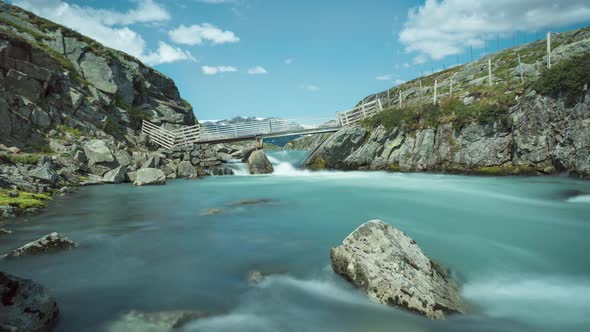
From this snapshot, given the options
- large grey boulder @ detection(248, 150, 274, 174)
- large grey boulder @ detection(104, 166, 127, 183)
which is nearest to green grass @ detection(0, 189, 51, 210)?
large grey boulder @ detection(104, 166, 127, 183)

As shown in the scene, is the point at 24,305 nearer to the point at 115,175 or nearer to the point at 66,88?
the point at 115,175

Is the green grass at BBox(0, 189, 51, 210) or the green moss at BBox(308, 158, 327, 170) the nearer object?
the green grass at BBox(0, 189, 51, 210)

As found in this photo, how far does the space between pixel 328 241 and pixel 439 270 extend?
3.16 m

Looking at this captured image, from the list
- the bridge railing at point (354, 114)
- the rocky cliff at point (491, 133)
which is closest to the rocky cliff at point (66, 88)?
the rocky cliff at point (491, 133)

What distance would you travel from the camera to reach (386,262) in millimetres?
5430

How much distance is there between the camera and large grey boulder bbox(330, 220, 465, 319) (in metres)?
4.99

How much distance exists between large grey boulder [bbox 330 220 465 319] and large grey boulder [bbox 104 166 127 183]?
60.2ft

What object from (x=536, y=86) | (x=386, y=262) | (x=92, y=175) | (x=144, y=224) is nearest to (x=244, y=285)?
(x=386, y=262)

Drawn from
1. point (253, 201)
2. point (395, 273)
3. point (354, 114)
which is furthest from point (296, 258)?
point (354, 114)

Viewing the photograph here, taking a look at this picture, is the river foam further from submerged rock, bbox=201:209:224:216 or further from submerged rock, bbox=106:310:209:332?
submerged rock, bbox=201:209:224:216

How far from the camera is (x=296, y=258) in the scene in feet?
24.6

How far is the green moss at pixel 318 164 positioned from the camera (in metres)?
28.8

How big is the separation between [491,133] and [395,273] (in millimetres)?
19090

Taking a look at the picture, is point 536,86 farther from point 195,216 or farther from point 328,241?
point 195,216
